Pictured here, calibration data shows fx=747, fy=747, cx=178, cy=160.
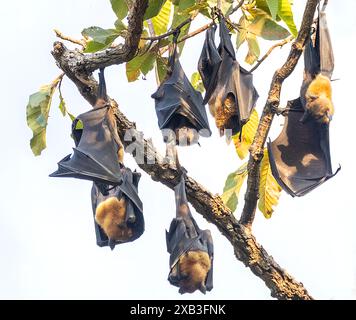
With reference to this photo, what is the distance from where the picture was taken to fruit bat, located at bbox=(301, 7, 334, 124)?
16.9 ft

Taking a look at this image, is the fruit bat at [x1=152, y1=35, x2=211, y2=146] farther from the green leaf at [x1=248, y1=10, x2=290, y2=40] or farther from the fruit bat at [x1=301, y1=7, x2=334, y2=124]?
the fruit bat at [x1=301, y1=7, x2=334, y2=124]

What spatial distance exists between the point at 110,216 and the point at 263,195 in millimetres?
1339

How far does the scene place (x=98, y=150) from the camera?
16.8 ft

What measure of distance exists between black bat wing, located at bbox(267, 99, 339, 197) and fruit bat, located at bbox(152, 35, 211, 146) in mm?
607

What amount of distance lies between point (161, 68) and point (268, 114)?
115 cm

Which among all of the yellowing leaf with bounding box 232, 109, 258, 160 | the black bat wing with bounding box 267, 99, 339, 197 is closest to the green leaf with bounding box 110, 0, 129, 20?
the black bat wing with bounding box 267, 99, 339, 197

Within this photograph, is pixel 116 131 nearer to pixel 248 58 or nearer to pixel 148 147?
pixel 148 147

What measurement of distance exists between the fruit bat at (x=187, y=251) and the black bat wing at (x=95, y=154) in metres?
0.48

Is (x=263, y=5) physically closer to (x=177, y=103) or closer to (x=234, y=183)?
(x=177, y=103)

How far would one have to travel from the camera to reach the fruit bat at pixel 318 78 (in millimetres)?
5164

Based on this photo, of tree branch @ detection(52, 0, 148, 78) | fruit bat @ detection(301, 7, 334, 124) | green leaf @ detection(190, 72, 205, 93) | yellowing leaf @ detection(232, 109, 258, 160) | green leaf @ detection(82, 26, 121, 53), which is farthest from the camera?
green leaf @ detection(190, 72, 205, 93)

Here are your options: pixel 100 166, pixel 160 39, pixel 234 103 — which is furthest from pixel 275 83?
pixel 100 166

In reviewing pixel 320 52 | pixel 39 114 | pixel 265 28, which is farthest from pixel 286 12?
pixel 39 114

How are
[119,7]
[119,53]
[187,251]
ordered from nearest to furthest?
[119,53]
[119,7]
[187,251]
